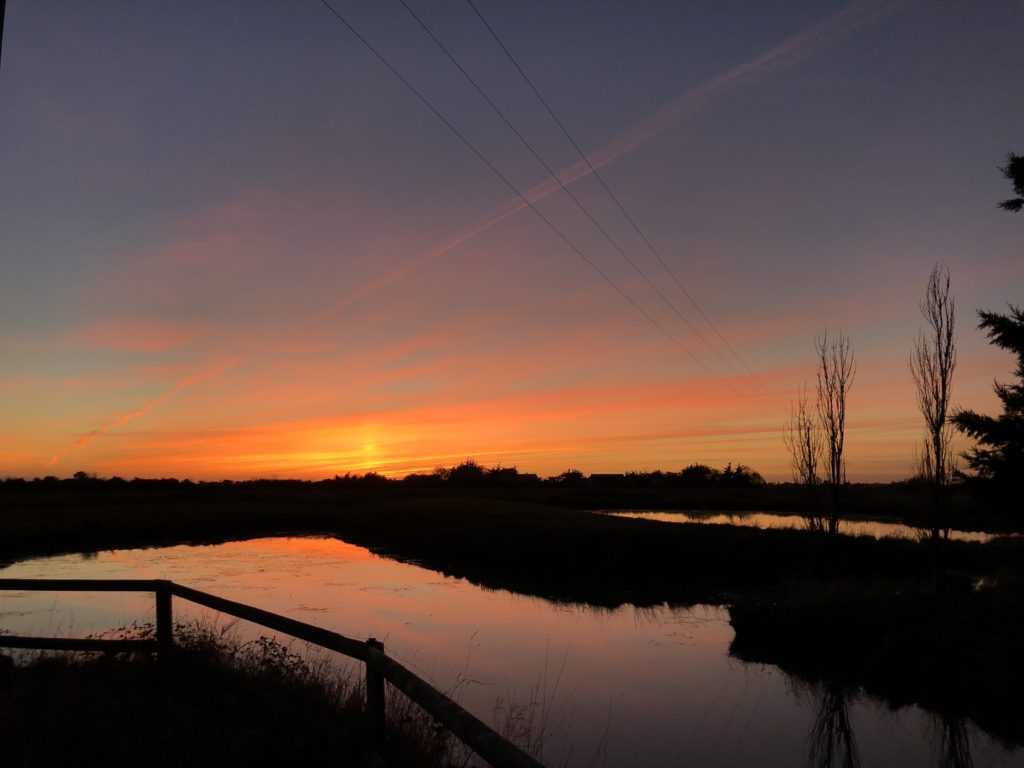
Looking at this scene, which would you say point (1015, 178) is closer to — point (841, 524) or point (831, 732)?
point (831, 732)

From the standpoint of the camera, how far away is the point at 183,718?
666cm

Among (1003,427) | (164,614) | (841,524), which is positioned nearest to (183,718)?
(164,614)

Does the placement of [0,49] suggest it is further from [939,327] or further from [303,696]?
[939,327]

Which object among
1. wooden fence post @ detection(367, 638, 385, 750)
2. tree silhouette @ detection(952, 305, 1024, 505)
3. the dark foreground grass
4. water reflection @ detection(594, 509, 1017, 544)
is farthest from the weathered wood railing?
water reflection @ detection(594, 509, 1017, 544)

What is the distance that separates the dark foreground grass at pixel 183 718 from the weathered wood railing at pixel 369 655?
0.81 ft

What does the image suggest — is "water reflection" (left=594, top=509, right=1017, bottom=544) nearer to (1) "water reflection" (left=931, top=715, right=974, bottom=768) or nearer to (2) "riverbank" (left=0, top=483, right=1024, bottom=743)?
(2) "riverbank" (left=0, top=483, right=1024, bottom=743)

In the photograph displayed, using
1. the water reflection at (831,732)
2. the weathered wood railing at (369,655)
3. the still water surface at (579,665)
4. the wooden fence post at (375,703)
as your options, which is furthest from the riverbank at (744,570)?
the weathered wood railing at (369,655)

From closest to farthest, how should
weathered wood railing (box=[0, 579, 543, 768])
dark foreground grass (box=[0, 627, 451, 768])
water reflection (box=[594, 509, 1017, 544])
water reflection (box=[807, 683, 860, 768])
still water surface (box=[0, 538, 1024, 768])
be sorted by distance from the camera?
weathered wood railing (box=[0, 579, 543, 768])
dark foreground grass (box=[0, 627, 451, 768])
water reflection (box=[807, 683, 860, 768])
still water surface (box=[0, 538, 1024, 768])
water reflection (box=[594, 509, 1017, 544])

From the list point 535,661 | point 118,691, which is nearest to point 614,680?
point 535,661

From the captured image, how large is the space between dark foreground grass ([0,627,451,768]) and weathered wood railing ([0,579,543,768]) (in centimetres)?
25

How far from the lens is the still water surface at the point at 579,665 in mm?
11875

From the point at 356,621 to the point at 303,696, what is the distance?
14.6 m

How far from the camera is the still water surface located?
1188cm

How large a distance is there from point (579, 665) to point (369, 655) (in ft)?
39.8
